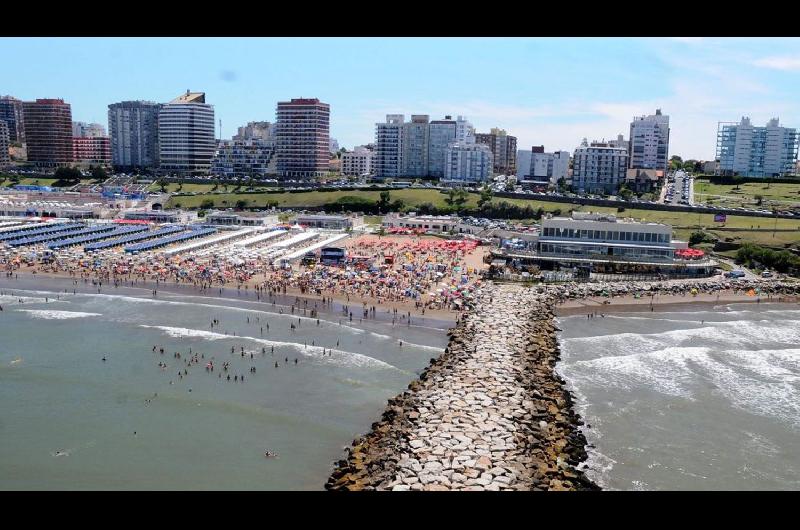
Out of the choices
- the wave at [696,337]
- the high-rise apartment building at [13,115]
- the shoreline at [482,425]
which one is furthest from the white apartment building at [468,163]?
the high-rise apartment building at [13,115]

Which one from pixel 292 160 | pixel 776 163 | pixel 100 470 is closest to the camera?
pixel 100 470

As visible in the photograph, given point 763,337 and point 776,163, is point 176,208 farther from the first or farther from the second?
point 776,163

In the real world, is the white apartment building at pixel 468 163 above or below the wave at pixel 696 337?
above

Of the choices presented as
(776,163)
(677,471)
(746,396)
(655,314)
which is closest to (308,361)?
(677,471)

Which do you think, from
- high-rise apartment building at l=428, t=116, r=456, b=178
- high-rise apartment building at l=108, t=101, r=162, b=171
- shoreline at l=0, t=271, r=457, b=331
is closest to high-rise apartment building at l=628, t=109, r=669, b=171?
high-rise apartment building at l=428, t=116, r=456, b=178

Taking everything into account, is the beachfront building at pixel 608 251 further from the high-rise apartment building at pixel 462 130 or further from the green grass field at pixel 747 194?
the high-rise apartment building at pixel 462 130

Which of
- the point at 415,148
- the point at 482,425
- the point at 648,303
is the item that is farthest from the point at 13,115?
the point at 482,425

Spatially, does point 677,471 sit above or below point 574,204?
below
